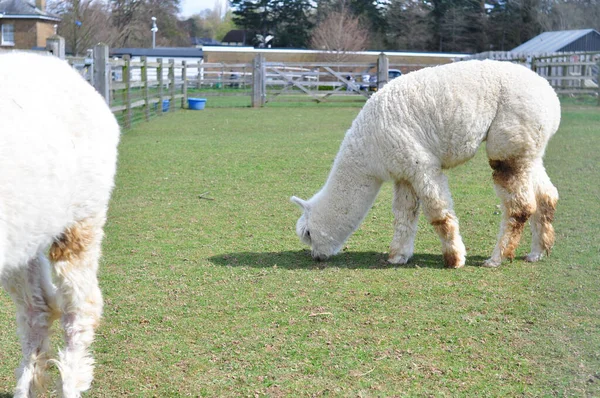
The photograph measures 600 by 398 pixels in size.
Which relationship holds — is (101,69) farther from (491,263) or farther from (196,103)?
(196,103)

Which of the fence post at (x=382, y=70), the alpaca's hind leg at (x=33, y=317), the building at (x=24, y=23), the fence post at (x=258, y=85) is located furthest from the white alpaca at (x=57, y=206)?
the building at (x=24, y=23)

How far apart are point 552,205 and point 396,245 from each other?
133 centimetres

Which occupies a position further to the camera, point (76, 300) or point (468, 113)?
point (468, 113)

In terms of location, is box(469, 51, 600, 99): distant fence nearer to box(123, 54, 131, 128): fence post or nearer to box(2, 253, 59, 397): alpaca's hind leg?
box(123, 54, 131, 128): fence post

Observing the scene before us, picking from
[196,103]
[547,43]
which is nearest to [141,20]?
[547,43]

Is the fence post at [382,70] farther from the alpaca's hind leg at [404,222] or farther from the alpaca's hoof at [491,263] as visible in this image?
the alpaca's hoof at [491,263]

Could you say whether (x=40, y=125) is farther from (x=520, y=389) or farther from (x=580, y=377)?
(x=580, y=377)

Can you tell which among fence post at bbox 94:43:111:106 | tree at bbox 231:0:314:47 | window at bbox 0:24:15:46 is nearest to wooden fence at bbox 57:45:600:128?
fence post at bbox 94:43:111:106

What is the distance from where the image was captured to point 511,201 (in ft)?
19.5

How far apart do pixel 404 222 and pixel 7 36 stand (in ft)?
165

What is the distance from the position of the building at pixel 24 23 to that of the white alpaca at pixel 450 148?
44.6 meters

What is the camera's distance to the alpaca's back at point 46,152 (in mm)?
2865

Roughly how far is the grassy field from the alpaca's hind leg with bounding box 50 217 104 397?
337 mm

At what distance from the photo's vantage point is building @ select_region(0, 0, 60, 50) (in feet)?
156
